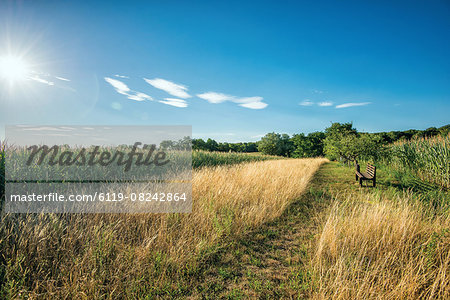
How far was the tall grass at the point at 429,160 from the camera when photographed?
865cm

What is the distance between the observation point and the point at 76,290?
2.13m

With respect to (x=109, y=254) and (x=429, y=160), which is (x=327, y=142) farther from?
(x=109, y=254)

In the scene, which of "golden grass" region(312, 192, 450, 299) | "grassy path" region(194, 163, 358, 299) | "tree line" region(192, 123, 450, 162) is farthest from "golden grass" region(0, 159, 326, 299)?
"tree line" region(192, 123, 450, 162)

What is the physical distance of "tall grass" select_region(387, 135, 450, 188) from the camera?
341 inches

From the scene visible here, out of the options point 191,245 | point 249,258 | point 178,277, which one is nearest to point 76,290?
point 178,277

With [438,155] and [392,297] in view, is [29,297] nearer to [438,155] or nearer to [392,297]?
[392,297]

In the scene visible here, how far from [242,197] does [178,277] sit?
2984 mm

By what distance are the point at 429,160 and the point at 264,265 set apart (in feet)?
41.1

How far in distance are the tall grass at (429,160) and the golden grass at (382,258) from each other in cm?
792

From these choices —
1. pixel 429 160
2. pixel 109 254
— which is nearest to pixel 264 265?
pixel 109 254

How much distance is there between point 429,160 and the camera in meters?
9.85

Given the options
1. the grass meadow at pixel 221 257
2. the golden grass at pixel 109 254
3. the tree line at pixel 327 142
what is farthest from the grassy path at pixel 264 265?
the tree line at pixel 327 142

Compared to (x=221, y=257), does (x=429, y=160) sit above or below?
above

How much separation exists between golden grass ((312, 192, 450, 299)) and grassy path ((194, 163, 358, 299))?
1.00 ft
